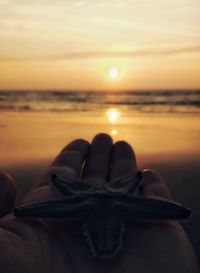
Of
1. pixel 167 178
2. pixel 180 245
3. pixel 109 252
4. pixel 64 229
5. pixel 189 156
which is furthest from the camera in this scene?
pixel 189 156

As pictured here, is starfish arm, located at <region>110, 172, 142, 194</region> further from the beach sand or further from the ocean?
the ocean

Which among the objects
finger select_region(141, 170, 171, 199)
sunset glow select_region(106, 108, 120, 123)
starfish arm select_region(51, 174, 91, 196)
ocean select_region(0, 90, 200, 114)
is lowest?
finger select_region(141, 170, 171, 199)

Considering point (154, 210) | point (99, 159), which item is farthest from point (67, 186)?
point (99, 159)

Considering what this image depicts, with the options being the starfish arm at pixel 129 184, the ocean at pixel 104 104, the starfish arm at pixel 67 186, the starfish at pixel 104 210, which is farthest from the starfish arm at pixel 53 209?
the ocean at pixel 104 104

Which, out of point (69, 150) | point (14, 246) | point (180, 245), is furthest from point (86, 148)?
point (14, 246)

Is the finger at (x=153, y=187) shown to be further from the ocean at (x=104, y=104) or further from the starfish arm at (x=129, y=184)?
the ocean at (x=104, y=104)

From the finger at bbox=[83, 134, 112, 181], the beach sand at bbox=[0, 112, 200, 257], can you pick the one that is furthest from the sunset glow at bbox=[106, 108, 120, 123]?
the finger at bbox=[83, 134, 112, 181]

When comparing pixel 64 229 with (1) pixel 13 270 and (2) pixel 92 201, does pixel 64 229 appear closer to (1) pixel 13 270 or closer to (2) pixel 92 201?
(2) pixel 92 201
